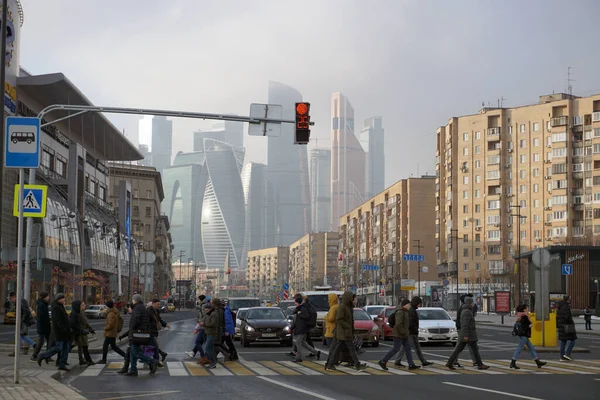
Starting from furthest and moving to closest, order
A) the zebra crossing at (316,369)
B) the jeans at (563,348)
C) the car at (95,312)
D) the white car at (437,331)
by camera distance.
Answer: the car at (95,312)
the white car at (437,331)
the jeans at (563,348)
the zebra crossing at (316,369)

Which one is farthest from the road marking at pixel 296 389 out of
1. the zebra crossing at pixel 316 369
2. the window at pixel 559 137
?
the window at pixel 559 137

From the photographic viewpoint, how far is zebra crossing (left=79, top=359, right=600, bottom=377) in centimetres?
1922

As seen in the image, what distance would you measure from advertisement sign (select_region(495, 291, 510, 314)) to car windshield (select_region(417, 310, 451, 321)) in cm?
2779

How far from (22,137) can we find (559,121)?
107m

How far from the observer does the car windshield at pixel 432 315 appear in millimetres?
31781

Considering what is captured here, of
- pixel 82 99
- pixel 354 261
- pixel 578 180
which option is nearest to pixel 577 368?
pixel 82 99

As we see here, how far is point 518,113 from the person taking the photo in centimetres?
11944

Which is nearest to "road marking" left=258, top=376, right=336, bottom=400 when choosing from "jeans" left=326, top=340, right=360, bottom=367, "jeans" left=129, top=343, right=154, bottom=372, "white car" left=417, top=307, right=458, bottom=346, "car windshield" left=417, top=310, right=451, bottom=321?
"jeans" left=326, top=340, right=360, bottom=367

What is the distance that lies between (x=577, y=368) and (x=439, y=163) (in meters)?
113

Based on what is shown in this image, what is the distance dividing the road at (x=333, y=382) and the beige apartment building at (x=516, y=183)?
90596 mm

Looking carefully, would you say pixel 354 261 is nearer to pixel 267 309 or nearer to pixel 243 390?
pixel 267 309

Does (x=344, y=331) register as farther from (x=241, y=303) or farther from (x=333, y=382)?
(x=241, y=303)

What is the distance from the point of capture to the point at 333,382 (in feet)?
55.6

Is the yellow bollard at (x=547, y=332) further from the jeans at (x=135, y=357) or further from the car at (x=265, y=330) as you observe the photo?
the jeans at (x=135, y=357)
